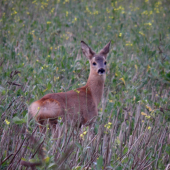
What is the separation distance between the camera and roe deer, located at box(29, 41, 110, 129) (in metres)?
3.98

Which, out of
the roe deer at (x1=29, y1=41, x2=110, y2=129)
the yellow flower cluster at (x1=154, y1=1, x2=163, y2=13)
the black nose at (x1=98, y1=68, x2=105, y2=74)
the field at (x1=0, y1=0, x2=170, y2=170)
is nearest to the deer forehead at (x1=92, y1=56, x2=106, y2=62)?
the roe deer at (x1=29, y1=41, x2=110, y2=129)

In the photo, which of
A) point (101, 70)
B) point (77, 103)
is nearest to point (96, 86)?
point (101, 70)

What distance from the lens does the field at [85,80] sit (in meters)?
3.00

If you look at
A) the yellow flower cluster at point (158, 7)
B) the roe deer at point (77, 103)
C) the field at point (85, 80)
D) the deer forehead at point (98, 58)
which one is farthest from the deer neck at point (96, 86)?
the yellow flower cluster at point (158, 7)

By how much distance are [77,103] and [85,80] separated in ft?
5.38

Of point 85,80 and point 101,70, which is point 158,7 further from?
point 101,70

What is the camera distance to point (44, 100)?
4051 mm

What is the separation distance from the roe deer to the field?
14cm

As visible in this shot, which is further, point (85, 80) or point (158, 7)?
point (158, 7)

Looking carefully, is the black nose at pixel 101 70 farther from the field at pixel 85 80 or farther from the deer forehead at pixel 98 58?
the field at pixel 85 80

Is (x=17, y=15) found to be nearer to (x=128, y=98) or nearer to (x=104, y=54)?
(x=104, y=54)

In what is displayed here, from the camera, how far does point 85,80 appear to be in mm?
6152

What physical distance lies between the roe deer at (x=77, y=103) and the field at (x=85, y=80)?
0.47 ft

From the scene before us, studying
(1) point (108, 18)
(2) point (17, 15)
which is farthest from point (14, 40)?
(1) point (108, 18)
